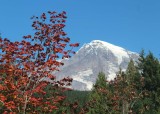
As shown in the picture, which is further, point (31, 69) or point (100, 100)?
point (100, 100)

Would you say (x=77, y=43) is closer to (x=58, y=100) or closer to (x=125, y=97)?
(x=58, y=100)

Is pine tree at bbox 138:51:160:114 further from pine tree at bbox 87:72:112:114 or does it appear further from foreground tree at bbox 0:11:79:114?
foreground tree at bbox 0:11:79:114

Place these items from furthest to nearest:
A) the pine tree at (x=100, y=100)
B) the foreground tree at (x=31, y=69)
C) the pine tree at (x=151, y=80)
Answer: the pine tree at (x=151, y=80) → the pine tree at (x=100, y=100) → the foreground tree at (x=31, y=69)

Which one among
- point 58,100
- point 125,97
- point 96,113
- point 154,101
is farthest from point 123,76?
point 154,101

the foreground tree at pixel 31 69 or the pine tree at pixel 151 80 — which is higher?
the pine tree at pixel 151 80

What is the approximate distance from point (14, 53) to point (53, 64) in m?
1.55

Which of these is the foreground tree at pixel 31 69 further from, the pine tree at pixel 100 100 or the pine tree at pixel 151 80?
the pine tree at pixel 151 80

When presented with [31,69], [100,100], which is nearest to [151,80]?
[100,100]

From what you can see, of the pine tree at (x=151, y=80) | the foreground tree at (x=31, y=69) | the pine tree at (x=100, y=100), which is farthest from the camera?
the pine tree at (x=151, y=80)

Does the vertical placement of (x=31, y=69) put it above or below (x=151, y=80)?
below

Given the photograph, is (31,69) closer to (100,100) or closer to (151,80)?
(100,100)

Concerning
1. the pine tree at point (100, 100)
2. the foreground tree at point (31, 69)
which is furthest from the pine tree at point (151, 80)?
the foreground tree at point (31, 69)

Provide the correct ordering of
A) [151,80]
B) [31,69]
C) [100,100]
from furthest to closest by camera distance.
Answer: [151,80] → [100,100] → [31,69]

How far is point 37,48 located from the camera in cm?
1495
